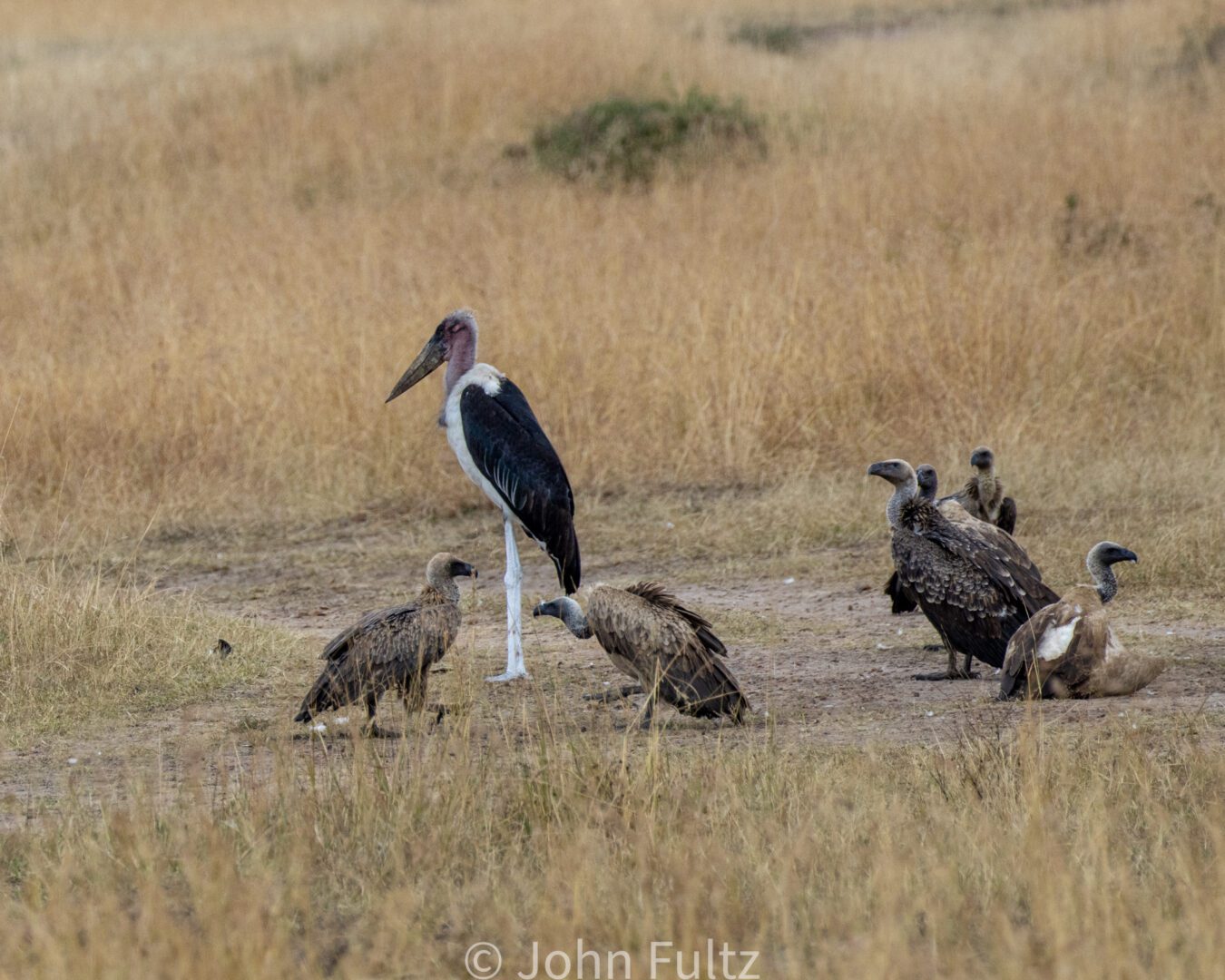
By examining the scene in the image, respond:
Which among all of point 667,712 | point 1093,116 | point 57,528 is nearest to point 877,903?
point 667,712

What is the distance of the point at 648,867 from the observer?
427 centimetres

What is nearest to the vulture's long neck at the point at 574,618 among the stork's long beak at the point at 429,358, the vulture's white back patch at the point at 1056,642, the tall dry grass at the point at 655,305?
the vulture's white back patch at the point at 1056,642

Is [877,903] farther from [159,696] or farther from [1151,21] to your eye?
[1151,21]

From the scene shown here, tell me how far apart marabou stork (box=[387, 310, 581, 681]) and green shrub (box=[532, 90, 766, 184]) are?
9.18 meters

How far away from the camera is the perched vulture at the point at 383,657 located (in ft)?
19.1

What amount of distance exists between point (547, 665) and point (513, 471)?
0.83 m

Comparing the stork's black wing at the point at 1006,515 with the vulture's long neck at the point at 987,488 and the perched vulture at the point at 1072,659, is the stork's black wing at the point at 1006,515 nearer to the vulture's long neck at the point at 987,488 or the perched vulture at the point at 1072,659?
the vulture's long neck at the point at 987,488

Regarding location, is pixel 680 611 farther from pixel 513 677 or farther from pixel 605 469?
pixel 605 469

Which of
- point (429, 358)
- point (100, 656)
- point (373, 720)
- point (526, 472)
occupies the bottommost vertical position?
point (100, 656)

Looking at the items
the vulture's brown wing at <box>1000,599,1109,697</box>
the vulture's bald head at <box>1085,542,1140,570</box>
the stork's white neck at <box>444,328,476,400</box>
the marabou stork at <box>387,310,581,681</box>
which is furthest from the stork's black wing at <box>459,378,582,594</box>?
the vulture's bald head at <box>1085,542,1140,570</box>

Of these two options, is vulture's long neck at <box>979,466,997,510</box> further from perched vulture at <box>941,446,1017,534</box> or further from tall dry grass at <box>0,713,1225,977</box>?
tall dry grass at <box>0,713,1225,977</box>

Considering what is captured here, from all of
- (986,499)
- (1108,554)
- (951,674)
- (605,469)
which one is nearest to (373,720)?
(951,674)

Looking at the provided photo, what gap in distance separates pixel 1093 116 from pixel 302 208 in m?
7.18

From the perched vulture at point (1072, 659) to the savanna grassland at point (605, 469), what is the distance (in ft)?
0.35
